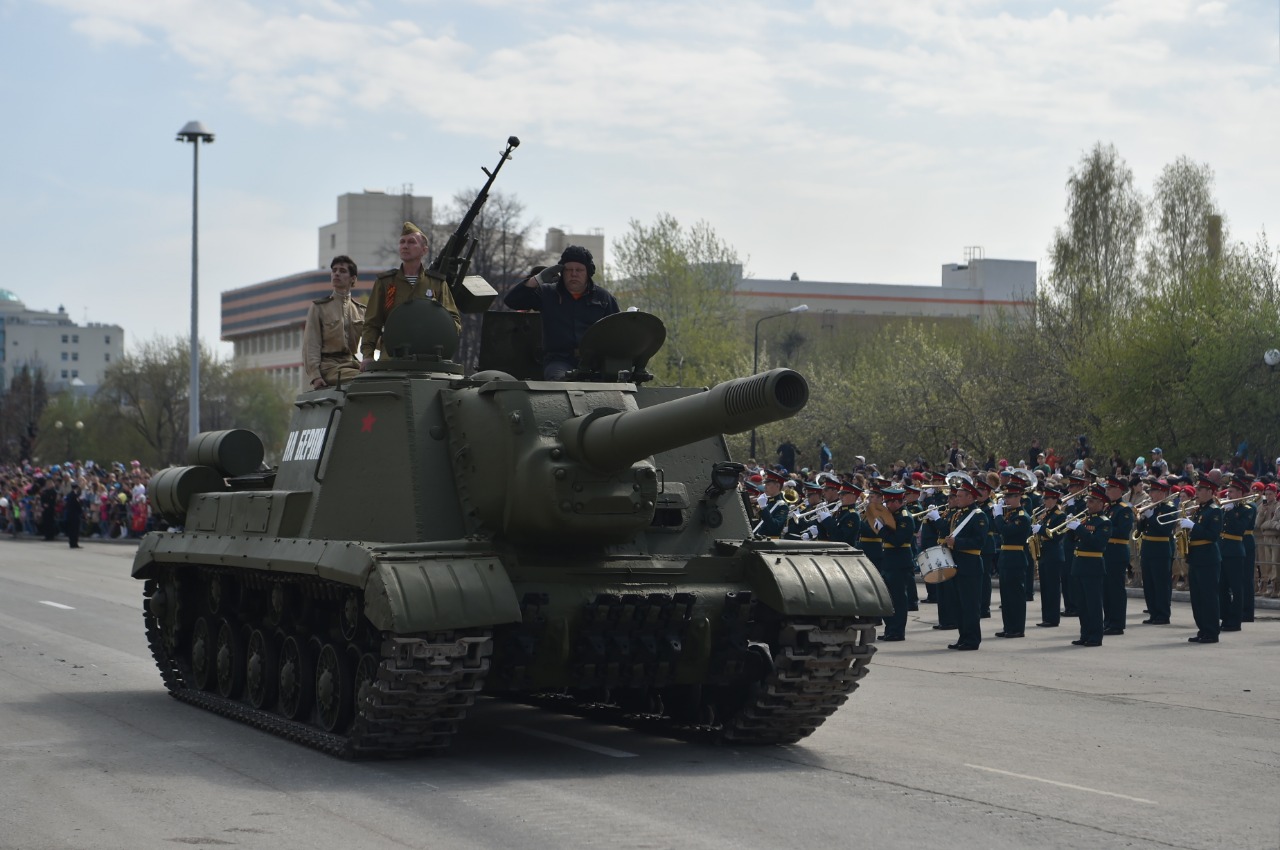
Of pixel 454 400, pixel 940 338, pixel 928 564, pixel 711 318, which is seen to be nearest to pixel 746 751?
pixel 454 400

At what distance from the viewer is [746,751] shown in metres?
10.8

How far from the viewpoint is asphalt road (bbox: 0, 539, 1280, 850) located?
8.12 metres

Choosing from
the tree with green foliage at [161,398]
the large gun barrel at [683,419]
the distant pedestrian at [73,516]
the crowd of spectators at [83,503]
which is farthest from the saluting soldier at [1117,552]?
the tree with green foliage at [161,398]

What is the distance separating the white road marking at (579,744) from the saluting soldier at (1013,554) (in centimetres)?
860

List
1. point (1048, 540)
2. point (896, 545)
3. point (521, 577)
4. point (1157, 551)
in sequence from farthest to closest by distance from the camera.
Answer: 1. point (1048, 540)
2. point (896, 545)
3. point (1157, 551)
4. point (521, 577)

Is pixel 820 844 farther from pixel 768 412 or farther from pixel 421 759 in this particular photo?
pixel 421 759

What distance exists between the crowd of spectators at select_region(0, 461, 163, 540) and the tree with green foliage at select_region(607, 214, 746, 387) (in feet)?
60.5

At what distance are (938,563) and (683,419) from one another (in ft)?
31.6

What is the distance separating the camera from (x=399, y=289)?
12.5 meters

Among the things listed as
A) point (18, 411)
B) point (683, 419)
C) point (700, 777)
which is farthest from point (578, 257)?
point (18, 411)

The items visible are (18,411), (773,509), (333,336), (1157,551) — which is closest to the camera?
(333,336)

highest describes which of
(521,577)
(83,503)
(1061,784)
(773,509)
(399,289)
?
(399,289)

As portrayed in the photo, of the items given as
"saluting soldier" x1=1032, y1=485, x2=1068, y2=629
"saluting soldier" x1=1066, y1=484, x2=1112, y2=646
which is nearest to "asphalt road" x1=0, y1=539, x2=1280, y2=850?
"saluting soldier" x1=1066, y1=484, x2=1112, y2=646

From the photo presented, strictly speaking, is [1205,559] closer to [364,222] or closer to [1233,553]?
[1233,553]
